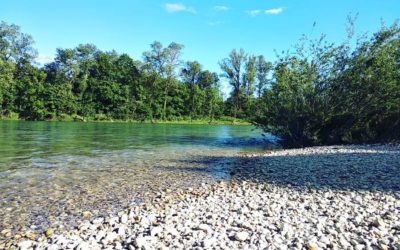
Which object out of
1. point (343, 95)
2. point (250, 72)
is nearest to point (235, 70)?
point (250, 72)

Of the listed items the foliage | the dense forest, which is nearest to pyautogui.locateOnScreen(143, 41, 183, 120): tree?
the dense forest

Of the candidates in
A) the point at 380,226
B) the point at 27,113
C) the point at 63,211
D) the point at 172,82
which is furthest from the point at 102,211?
the point at 172,82

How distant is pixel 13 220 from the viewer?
816 cm

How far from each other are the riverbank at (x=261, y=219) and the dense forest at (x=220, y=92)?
538 inches

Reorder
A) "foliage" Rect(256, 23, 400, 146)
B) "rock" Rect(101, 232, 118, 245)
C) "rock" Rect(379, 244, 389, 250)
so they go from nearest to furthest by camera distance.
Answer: "rock" Rect(379, 244, 389, 250), "rock" Rect(101, 232, 118, 245), "foliage" Rect(256, 23, 400, 146)

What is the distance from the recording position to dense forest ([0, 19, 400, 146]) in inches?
966

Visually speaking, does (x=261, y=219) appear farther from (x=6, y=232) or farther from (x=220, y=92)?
(x=220, y=92)

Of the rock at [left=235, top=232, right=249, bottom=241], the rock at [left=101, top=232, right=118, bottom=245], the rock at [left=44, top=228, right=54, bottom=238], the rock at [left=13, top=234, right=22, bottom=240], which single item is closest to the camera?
the rock at [left=235, top=232, right=249, bottom=241]

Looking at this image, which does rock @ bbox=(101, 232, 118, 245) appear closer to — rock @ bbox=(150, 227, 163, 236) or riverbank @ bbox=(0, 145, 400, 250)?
riverbank @ bbox=(0, 145, 400, 250)

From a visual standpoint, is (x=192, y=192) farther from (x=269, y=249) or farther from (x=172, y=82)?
(x=172, y=82)

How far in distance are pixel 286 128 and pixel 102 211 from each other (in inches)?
765

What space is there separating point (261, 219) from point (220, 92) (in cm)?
9365

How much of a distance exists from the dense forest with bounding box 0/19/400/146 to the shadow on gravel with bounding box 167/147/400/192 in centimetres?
846

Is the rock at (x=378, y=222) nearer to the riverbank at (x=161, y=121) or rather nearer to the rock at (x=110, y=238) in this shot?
the rock at (x=110, y=238)
